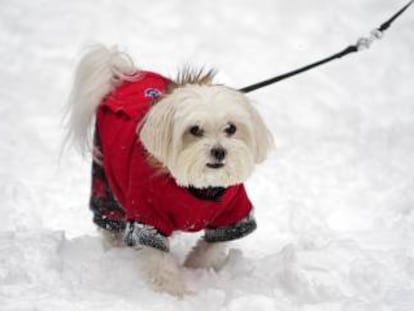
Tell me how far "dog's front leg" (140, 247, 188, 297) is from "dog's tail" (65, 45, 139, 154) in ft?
3.02

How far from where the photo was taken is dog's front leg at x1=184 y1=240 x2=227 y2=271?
12.1 ft

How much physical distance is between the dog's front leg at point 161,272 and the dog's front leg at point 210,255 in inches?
8.4

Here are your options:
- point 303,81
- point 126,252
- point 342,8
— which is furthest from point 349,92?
point 126,252

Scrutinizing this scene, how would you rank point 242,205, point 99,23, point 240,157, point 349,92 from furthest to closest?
point 99,23 → point 349,92 → point 242,205 → point 240,157

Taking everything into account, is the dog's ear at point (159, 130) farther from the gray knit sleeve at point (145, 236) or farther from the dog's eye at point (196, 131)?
the gray knit sleeve at point (145, 236)

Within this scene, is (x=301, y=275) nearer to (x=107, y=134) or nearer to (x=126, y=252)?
(x=126, y=252)

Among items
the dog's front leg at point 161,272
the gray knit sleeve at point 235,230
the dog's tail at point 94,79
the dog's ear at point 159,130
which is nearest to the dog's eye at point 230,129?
the dog's ear at point 159,130

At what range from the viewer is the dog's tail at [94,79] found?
3998 millimetres

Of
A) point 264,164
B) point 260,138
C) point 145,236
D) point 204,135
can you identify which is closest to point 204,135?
point 204,135

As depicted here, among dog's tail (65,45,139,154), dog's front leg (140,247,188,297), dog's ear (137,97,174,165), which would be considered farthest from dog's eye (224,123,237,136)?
dog's tail (65,45,139,154)

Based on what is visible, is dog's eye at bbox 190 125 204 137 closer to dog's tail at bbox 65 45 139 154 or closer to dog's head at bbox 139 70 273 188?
dog's head at bbox 139 70 273 188

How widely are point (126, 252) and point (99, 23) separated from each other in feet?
12.4

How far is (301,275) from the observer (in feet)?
11.1

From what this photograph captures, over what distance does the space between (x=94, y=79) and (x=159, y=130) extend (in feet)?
2.96
